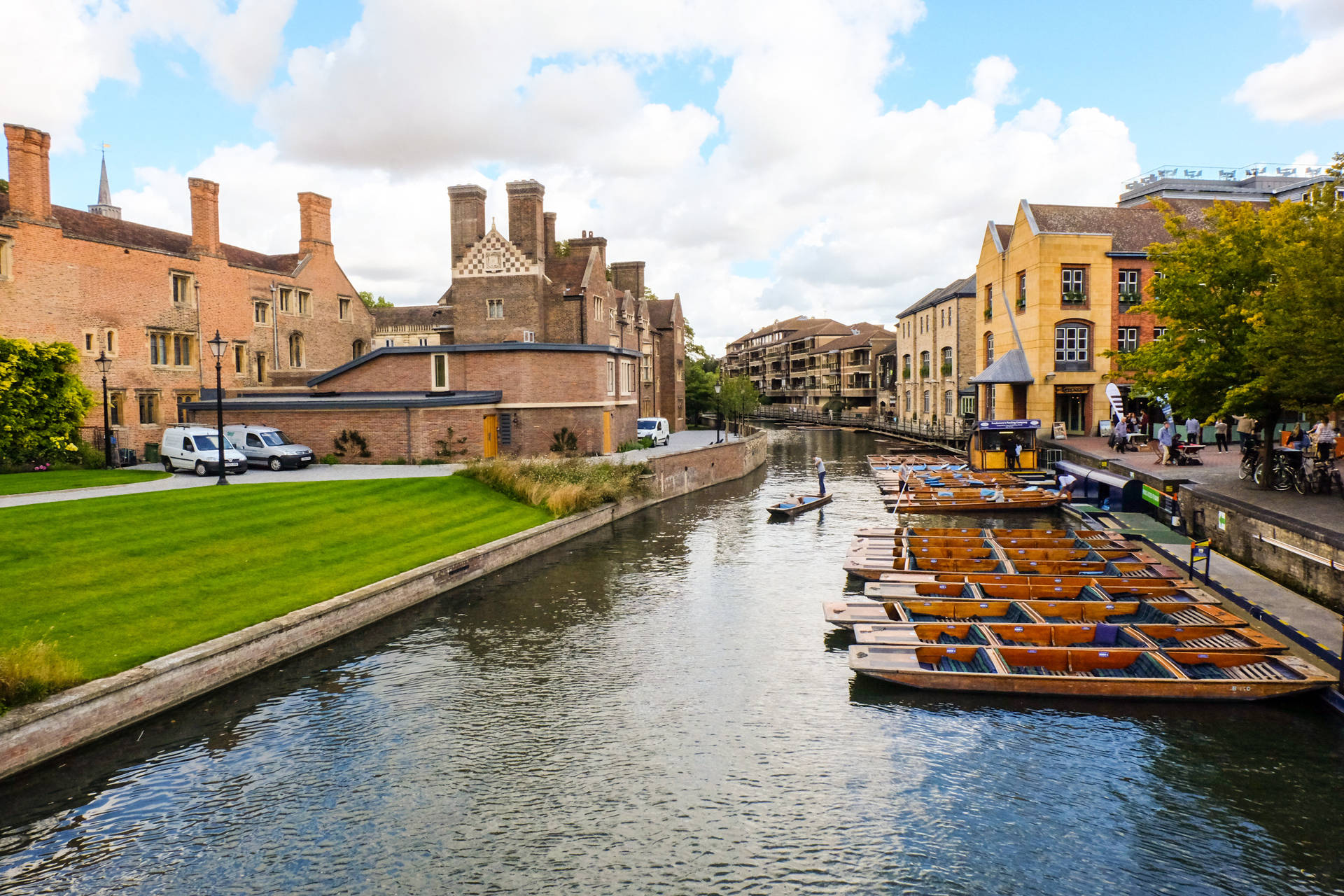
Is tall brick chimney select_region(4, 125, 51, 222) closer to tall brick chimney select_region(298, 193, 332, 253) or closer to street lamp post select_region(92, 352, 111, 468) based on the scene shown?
street lamp post select_region(92, 352, 111, 468)

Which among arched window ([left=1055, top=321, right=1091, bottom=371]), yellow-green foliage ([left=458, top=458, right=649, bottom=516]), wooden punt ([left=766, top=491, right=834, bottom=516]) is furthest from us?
arched window ([left=1055, top=321, right=1091, bottom=371])

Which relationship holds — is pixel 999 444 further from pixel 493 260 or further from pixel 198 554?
pixel 198 554

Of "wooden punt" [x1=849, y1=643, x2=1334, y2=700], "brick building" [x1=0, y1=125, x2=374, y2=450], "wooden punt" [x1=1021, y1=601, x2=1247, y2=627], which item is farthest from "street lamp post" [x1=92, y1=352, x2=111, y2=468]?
"wooden punt" [x1=1021, y1=601, x2=1247, y2=627]

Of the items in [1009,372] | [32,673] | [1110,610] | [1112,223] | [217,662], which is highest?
[1112,223]

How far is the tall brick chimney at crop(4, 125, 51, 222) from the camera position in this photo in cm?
3200

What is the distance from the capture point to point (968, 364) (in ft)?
202

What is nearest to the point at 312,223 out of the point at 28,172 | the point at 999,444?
the point at 28,172

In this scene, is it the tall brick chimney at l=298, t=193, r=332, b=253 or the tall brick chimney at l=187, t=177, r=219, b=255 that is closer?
the tall brick chimney at l=187, t=177, r=219, b=255

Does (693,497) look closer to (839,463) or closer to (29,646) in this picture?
(839,463)

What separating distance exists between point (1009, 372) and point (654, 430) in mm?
20120

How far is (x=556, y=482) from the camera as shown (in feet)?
96.1

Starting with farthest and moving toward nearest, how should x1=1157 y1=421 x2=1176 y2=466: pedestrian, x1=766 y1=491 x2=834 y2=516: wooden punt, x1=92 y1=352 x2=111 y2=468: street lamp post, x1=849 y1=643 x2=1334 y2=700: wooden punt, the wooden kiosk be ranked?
the wooden kiosk < x1=92 y1=352 x2=111 y2=468: street lamp post < x1=766 y1=491 x2=834 y2=516: wooden punt < x1=1157 y1=421 x2=1176 y2=466: pedestrian < x1=849 y1=643 x2=1334 y2=700: wooden punt

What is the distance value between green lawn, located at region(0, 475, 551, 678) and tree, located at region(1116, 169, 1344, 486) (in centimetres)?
2014

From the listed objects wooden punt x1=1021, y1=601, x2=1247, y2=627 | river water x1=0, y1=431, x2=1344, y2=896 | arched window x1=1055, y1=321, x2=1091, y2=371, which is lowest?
river water x1=0, y1=431, x2=1344, y2=896
